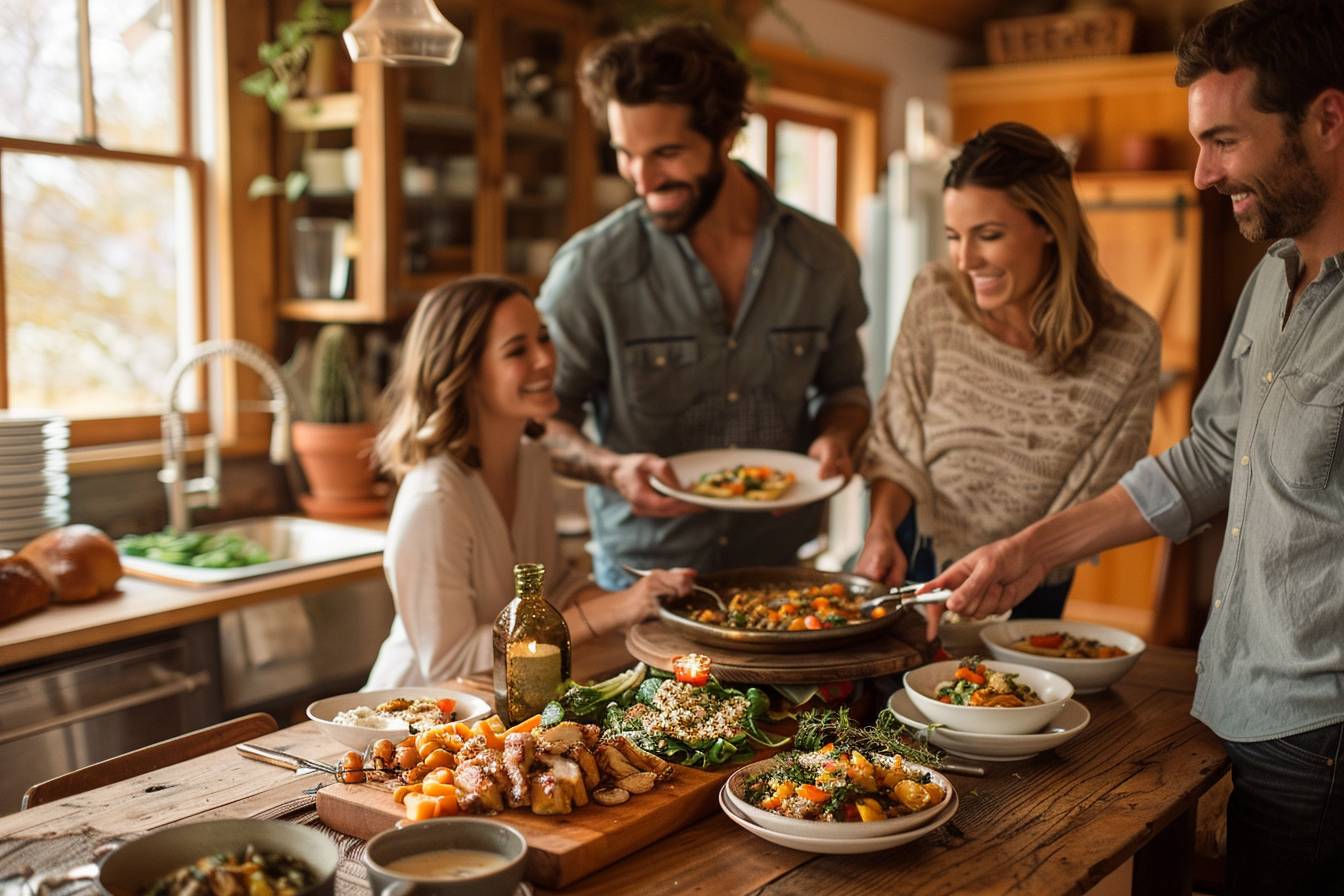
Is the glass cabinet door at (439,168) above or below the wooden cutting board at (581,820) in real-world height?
above

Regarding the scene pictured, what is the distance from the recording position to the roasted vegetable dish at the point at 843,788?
148cm

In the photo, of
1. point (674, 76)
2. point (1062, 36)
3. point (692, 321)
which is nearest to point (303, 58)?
point (674, 76)

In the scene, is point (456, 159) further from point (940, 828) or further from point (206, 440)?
point (940, 828)

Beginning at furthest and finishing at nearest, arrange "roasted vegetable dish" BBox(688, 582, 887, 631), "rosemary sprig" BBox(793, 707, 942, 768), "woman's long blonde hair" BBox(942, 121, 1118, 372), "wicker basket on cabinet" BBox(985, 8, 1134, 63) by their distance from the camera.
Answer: "wicker basket on cabinet" BBox(985, 8, 1134, 63), "woman's long blonde hair" BBox(942, 121, 1118, 372), "roasted vegetable dish" BBox(688, 582, 887, 631), "rosemary sprig" BBox(793, 707, 942, 768)

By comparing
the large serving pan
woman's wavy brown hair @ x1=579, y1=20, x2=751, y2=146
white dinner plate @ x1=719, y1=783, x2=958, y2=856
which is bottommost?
white dinner plate @ x1=719, y1=783, x2=958, y2=856

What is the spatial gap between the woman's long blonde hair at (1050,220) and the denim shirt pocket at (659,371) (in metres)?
0.70

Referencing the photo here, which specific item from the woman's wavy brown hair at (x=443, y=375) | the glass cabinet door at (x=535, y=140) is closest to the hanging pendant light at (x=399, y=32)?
the woman's wavy brown hair at (x=443, y=375)

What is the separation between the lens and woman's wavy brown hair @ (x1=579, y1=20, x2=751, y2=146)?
8.82 feet

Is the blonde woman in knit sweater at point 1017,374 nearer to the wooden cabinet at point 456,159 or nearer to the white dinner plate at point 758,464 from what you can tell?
the white dinner plate at point 758,464

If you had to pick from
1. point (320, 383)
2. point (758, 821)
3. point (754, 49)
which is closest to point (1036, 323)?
point (758, 821)

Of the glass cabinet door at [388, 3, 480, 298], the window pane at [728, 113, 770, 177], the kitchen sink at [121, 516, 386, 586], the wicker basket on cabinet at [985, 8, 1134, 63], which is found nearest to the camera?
the kitchen sink at [121, 516, 386, 586]

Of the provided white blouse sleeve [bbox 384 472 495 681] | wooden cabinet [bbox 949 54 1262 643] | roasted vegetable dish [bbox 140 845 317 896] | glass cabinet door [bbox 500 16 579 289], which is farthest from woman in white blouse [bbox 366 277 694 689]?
wooden cabinet [bbox 949 54 1262 643]

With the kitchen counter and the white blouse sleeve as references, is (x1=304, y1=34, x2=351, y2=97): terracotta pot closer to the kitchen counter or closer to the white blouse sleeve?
the kitchen counter

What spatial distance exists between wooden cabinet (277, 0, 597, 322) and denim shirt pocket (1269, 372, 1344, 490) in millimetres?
2631
